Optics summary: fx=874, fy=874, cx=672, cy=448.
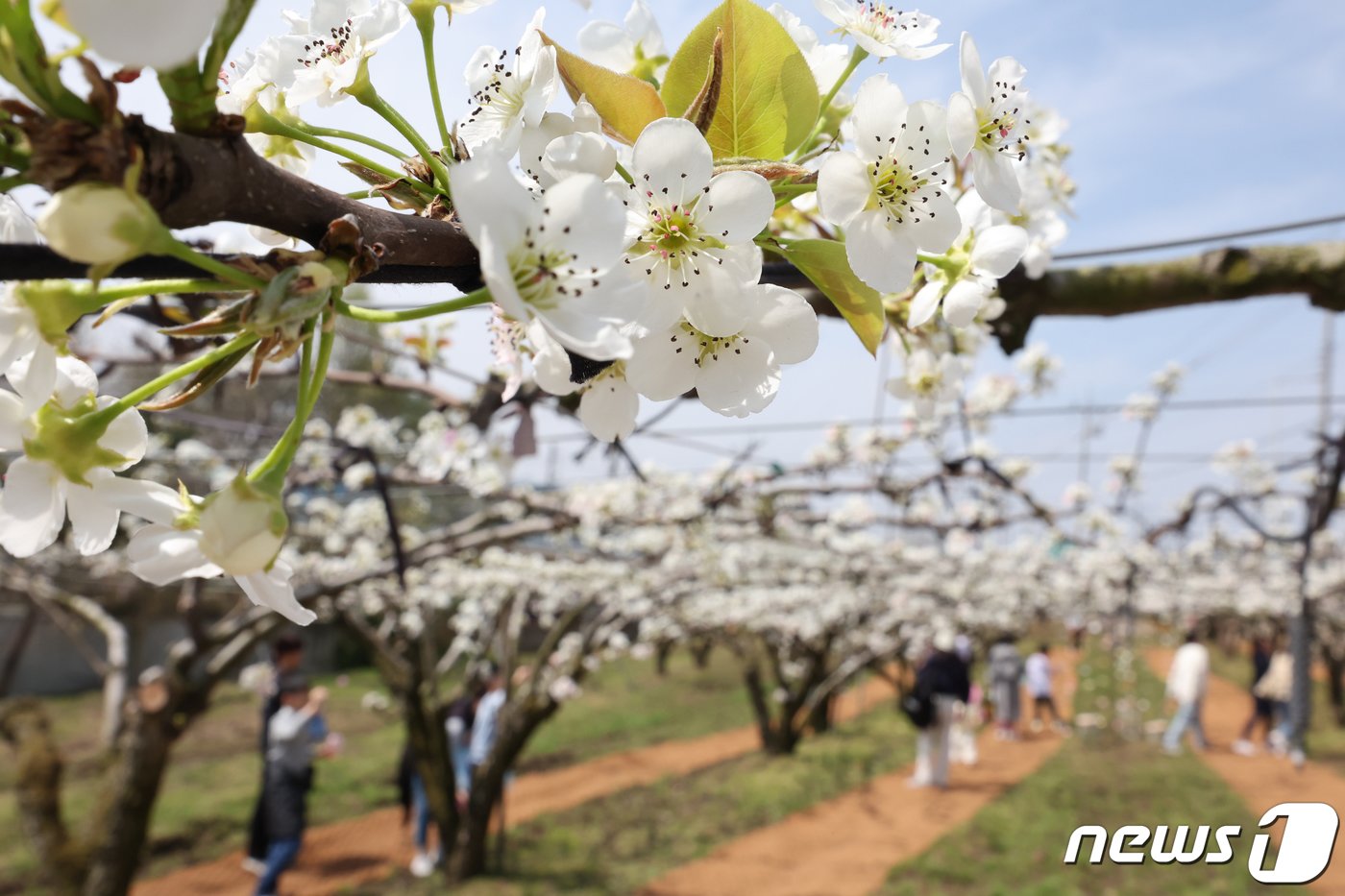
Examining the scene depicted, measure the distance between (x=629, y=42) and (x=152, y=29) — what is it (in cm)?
48

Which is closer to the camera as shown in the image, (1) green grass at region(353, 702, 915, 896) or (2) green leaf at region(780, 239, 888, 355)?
(2) green leaf at region(780, 239, 888, 355)

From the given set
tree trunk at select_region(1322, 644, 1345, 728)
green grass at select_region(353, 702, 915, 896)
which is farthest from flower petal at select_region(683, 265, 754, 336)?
tree trunk at select_region(1322, 644, 1345, 728)

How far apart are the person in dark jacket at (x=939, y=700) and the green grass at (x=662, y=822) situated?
0.75 m

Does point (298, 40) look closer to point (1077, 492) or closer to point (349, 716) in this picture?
point (1077, 492)

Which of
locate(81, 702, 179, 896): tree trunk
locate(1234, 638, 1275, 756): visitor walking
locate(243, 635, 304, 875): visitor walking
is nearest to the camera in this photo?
locate(81, 702, 179, 896): tree trunk

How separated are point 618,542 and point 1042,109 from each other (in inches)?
227

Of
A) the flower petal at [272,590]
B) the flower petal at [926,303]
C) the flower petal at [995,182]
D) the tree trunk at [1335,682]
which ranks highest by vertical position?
the flower petal at [995,182]

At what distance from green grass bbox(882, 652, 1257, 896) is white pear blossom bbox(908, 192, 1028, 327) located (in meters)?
6.52

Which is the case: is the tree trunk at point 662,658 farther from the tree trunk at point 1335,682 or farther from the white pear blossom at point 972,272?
the white pear blossom at point 972,272

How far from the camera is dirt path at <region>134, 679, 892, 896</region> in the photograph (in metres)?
6.05

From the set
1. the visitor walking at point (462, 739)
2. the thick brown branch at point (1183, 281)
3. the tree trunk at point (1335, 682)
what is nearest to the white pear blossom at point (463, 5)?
the thick brown branch at point (1183, 281)

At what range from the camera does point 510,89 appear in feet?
1.80

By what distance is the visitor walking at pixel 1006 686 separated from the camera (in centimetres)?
1185

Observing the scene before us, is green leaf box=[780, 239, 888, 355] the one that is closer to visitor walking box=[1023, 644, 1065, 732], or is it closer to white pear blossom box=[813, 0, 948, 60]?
white pear blossom box=[813, 0, 948, 60]
